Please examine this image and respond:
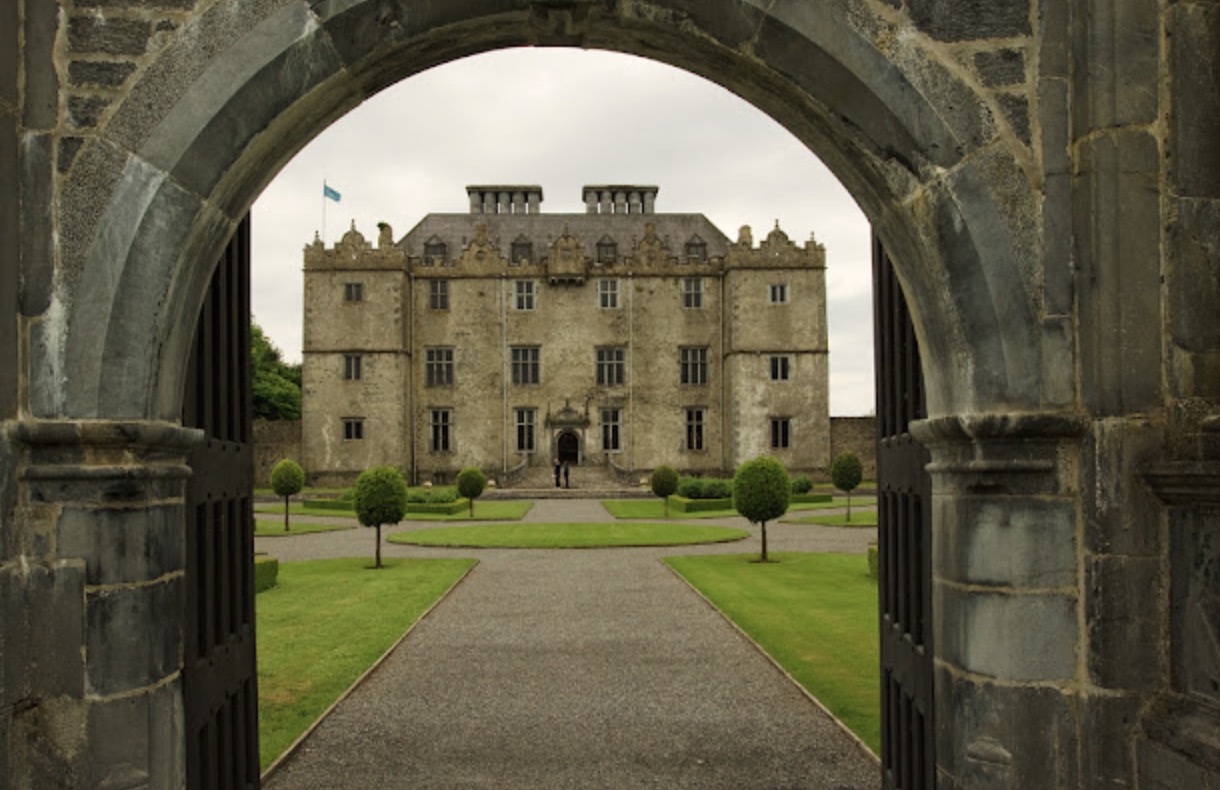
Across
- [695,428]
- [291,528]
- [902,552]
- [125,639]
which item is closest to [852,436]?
[695,428]

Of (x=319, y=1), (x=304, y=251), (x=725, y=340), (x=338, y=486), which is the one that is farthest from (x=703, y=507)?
(x=319, y=1)

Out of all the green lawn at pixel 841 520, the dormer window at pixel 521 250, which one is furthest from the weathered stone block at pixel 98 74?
the dormer window at pixel 521 250

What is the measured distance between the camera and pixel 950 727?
3.79m

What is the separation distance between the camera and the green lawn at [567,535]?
780 inches

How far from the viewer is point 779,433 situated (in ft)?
128

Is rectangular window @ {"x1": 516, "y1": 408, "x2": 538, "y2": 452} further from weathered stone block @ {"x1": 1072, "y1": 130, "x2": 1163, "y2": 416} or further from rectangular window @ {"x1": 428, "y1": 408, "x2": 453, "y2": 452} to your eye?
weathered stone block @ {"x1": 1072, "y1": 130, "x2": 1163, "y2": 416}

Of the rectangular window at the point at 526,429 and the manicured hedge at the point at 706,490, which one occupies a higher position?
the rectangular window at the point at 526,429

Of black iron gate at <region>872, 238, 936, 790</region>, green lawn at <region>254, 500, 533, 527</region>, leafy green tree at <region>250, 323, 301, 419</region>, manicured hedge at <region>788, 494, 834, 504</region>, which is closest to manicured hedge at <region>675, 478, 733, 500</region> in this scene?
manicured hedge at <region>788, 494, 834, 504</region>

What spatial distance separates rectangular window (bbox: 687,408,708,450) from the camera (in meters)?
40.2

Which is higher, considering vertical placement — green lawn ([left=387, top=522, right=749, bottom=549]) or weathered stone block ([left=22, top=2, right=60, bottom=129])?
weathered stone block ([left=22, top=2, right=60, bottom=129])

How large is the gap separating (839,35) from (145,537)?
3.24 metres

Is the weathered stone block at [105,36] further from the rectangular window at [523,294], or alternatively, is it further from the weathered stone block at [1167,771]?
the rectangular window at [523,294]

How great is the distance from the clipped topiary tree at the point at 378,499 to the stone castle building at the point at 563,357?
21093 mm

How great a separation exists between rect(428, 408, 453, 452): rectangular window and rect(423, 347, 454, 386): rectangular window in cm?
116
